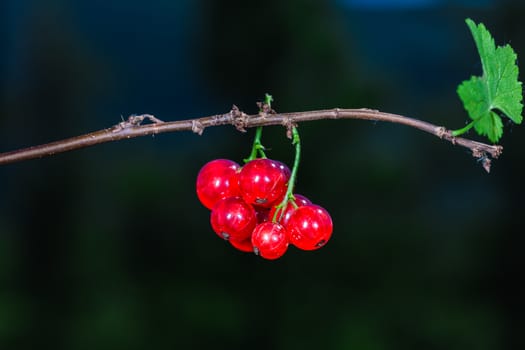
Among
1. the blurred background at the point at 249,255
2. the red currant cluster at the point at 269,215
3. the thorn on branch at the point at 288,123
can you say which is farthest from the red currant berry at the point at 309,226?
the blurred background at the point at 249,255

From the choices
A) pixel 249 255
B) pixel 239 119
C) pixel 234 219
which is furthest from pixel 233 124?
pixel 249 255

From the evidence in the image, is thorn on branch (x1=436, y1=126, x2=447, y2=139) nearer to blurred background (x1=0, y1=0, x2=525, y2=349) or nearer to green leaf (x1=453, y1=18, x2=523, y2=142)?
green leaf (x1=453, y1=18, x2=523, y2=142)

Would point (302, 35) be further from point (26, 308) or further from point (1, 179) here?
point (1, 179)

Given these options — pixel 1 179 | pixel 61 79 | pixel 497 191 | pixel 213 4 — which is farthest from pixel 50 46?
pixel 497 191

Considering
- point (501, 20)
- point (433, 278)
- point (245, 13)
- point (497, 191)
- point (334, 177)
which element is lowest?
point (433, 278)

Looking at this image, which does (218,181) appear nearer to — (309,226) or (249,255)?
(309,226)

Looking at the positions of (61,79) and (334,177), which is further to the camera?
(61,79)
